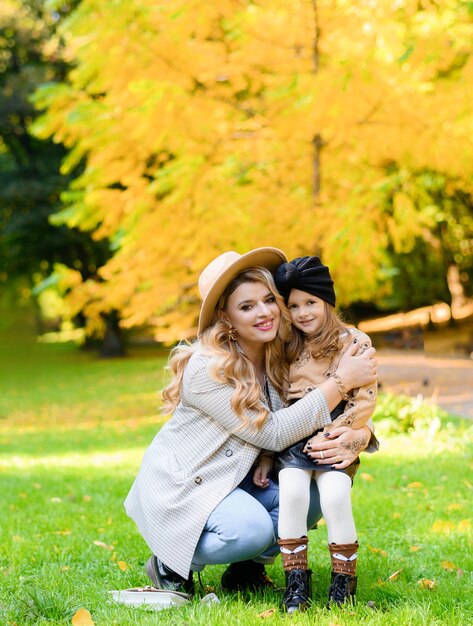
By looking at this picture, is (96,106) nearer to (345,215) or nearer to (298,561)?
(345,215)

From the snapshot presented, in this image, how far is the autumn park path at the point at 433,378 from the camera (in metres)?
11.0

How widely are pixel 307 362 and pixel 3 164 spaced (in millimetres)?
24619

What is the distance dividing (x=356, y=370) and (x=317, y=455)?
383 millimetres

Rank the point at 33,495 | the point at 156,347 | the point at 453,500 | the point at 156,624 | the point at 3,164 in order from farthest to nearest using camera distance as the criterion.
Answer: the point at 156,347 < the point at 3,164 < the point at 33,495 < the point at 453,500 < the point at 156,624

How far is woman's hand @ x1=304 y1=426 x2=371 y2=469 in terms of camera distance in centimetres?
332

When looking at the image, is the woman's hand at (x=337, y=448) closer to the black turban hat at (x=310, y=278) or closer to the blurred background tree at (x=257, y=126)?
the black turban hat at (x=310, y=278)

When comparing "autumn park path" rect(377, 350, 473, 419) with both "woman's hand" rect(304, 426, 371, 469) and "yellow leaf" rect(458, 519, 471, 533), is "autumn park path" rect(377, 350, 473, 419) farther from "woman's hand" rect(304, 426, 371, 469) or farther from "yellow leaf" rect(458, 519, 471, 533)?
"woman's hand" rect(304, 426, 371, 469)

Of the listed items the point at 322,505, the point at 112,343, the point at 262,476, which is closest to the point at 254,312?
the point at 262,476

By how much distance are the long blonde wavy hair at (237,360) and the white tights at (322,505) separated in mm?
271

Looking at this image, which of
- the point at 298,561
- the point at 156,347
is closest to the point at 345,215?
the point at 298,561

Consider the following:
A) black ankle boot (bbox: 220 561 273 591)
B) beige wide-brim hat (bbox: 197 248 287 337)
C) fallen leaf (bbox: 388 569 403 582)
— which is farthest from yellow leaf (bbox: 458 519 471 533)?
beige wide-brim hat (bbox: 197 248 287 337)

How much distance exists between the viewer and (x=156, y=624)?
3062mm

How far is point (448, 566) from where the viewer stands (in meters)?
A: 3.85

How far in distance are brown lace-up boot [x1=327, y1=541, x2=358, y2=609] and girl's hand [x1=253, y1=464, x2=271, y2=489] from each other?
0.44 metres
